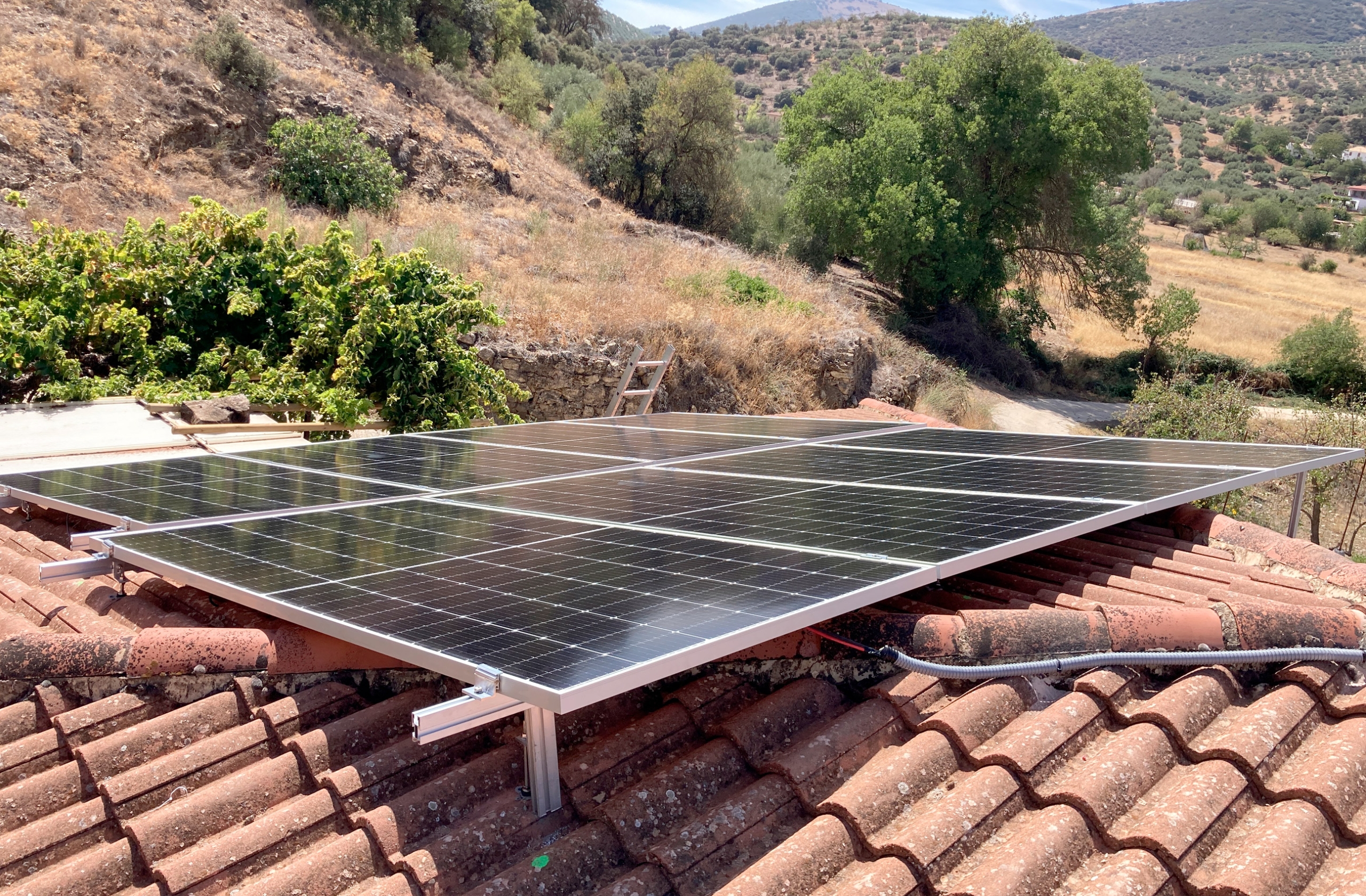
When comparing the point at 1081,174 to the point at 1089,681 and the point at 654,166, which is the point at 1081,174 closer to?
the point at 654,166

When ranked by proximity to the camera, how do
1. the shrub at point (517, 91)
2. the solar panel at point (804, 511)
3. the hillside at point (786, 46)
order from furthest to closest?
the hillside at point (786, 46) < the shrub at point (517, 91) < the solar panel at point (804, 511)

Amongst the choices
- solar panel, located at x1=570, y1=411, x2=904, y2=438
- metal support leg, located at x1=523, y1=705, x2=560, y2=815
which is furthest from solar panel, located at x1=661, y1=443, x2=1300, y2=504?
metal support leg, located at x1=523, y1=705, x2=560, y2=815

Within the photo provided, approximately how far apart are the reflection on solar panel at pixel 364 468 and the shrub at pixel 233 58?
23174 mm

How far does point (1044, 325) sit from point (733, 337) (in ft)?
90.7

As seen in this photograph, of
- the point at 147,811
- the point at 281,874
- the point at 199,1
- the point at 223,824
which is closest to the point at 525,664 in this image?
the point at 281,874

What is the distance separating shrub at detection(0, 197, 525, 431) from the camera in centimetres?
1291

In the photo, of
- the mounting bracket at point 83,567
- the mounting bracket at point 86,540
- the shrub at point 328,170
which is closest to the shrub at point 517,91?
the shrub at point 328,170

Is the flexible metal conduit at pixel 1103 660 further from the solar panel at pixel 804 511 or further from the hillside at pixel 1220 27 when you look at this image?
Answer: the hillside at pixel 1220 27

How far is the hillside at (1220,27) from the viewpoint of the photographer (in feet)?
550

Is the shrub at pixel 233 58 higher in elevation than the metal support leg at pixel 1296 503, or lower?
higher

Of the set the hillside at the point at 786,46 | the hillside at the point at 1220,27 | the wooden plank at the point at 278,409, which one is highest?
the hillside at the point at 1220,27

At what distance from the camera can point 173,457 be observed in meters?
7.70

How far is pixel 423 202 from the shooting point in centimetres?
2780

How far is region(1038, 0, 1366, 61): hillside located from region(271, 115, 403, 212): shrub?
167 metres
